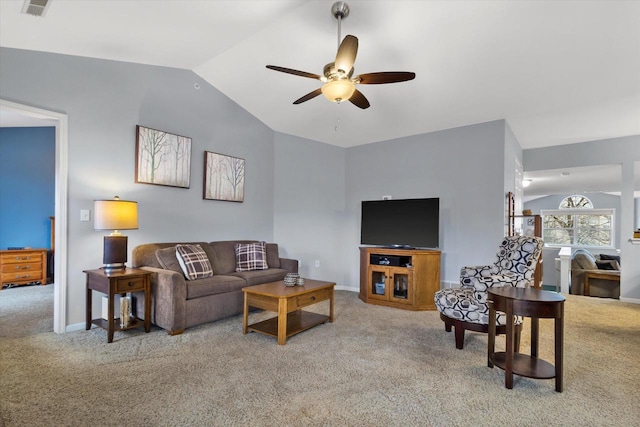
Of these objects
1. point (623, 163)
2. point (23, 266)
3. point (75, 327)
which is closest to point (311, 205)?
point (75, 327)

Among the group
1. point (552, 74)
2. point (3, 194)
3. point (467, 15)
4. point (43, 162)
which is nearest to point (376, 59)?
point (467, 15)

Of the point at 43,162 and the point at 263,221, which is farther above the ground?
the point at 43,162

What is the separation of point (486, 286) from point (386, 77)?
6.14 feet

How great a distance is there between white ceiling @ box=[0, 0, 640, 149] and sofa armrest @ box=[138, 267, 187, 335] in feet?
7.43

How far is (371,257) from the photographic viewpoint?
4746 mm

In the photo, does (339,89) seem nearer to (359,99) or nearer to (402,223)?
(359,99)

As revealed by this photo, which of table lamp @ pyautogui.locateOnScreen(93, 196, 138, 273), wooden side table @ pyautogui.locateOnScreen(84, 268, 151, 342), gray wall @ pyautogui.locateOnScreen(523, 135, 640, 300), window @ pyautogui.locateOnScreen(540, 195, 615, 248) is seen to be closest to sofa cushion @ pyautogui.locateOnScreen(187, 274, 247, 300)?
wooden side table @ pyautogui.locateOnScreen(84, 268, 151, 342)

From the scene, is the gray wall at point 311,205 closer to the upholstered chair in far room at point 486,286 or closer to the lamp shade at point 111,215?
the lamp shade at point 111,215

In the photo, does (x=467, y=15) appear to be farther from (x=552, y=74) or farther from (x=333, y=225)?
(x=333, y=225)

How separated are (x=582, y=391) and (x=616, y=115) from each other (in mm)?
4042

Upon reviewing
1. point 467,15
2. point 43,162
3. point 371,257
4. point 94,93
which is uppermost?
point 467,15

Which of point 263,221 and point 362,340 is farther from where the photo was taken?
point 263,221

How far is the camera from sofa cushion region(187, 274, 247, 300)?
10.9 ft

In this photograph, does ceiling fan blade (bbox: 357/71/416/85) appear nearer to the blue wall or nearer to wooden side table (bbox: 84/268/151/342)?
wooden side table (bbox: 84/268/151/342)
